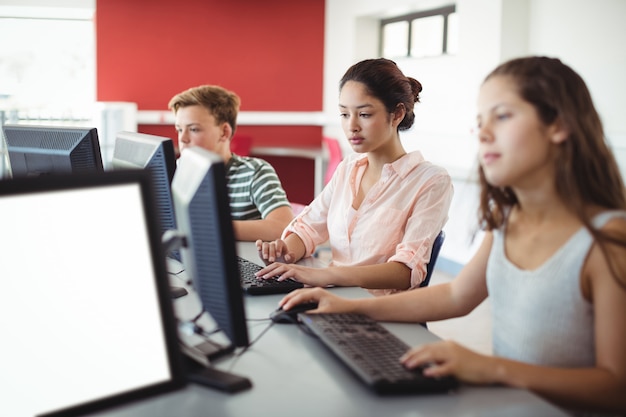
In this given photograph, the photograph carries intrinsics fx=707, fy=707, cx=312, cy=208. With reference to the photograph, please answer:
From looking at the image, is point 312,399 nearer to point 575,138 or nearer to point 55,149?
point 575,138

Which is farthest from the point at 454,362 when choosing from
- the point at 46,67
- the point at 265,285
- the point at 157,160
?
the point at 46,67

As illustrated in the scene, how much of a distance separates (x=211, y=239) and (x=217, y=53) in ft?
19.5

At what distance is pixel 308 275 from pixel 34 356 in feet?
3.35

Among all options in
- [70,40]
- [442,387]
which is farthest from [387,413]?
[70,40]

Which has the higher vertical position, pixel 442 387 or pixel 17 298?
pixel 17 298

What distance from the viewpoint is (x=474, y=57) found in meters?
4.82

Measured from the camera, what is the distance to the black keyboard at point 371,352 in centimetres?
Result: 113

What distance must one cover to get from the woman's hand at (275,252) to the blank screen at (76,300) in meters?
1.15

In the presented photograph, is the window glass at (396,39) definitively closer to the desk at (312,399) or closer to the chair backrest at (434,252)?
→ the chair backrest at (434,252)

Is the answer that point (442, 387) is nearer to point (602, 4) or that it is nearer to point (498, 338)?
point (498, 338)

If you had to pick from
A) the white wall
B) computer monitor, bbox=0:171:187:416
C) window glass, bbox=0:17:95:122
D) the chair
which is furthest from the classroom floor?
window glass, bbox=0:17:95:122

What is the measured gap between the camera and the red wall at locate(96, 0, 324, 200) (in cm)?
662

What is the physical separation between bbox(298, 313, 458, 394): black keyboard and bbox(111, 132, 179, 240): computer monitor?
1.43ft

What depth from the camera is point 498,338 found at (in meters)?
1.40
